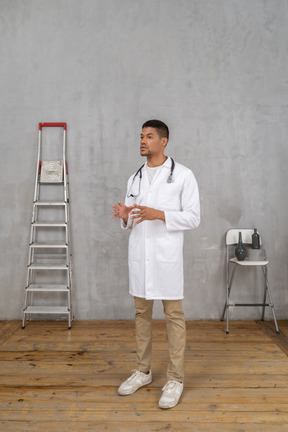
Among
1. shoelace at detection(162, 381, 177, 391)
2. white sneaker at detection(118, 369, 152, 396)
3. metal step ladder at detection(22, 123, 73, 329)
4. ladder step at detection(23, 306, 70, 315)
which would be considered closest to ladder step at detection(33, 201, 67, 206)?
metal step ladder at detection(22, 123, 73, 329)

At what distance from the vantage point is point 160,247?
2342mm

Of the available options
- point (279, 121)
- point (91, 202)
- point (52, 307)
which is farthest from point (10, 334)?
point (279, 121)

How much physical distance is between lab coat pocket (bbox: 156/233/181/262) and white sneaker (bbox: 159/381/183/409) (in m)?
0.76

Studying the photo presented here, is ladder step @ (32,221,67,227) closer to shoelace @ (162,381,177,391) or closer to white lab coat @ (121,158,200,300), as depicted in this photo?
white lab coat @ (121,158,200,300)

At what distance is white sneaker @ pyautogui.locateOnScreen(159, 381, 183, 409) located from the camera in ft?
7.12

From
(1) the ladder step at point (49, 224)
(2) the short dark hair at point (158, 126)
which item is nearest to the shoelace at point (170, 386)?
(2) the short dark hair at point (158, 126)

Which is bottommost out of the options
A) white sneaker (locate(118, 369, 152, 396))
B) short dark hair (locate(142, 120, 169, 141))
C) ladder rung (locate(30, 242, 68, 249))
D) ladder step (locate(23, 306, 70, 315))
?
white sneaker (locate(118, 369, 152, 396))

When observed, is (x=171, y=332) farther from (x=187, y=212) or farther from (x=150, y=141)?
(x=150, y=141)

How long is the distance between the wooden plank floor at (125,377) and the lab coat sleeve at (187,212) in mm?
1071

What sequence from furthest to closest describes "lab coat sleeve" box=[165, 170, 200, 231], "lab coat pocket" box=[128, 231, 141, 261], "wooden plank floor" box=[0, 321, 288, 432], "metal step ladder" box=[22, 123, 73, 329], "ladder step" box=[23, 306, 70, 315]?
"metal step ladder" box=[22, 123, 73, 329] < "ladder step" box=[23, 306, 70, 315] < "lab coat pocket" box=[128, 231, 141, 261] < "lab coat sleeve" box=[165, 170, 200, 231] < "wooden plank floor" box=[0, 321, 288, 432]

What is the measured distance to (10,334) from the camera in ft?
11.5

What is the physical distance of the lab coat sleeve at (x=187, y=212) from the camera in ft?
7.51

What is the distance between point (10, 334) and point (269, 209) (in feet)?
9.49

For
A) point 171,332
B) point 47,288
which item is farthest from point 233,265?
point 47,288
